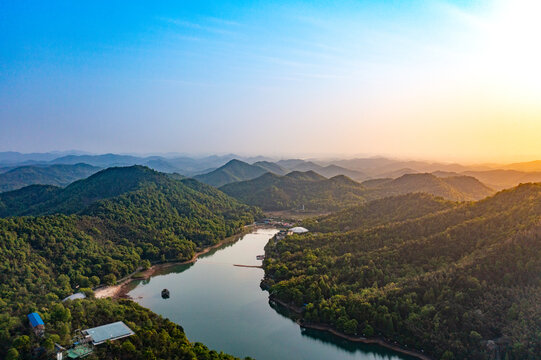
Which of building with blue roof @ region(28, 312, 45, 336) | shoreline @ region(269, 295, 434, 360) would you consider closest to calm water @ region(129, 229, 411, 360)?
shoreline @ region(269, 295, 434, 360)

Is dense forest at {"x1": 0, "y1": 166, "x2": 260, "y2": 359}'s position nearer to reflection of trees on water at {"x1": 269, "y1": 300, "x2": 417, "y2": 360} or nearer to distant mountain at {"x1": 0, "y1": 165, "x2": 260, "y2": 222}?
distant mountain at {"x1": 0, "y1": 165, "x2": 260, "y2": 222}

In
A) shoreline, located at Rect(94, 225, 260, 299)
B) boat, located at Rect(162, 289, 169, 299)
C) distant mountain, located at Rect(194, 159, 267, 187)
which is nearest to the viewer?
shoreline, located at Rect(94, 225, 260, 299)

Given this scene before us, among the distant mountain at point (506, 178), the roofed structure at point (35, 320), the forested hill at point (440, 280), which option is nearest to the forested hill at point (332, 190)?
the distant mountain at point (506, 178)

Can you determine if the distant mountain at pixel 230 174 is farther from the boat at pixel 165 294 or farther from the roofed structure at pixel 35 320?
the roofed structure at pixel 35 320

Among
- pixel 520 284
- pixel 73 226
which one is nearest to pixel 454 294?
pixel 520 284

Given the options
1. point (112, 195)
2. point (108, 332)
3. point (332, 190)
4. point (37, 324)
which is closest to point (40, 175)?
point (112, 195)

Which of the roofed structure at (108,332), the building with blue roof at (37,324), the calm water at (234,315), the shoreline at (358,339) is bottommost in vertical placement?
the calm water at (234,315)
